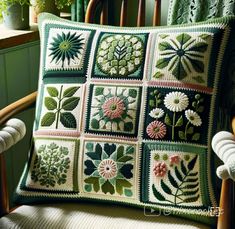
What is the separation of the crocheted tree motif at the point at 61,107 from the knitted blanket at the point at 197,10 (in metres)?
0.42

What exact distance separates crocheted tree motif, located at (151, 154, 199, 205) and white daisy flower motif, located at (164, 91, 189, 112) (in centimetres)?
12

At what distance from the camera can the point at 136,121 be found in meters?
1.09

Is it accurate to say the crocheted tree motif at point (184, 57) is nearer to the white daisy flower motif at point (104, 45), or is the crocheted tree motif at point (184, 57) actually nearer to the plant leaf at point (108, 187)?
the white daisy flower motif at point (104, 45)

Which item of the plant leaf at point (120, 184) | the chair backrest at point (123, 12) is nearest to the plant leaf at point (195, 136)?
the plant leaf at point (120, 184)

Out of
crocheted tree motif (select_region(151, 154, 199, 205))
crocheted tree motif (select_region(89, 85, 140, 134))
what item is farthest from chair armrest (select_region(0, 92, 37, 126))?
crocheted tree motif (select_region(151, 154, 199, 205))

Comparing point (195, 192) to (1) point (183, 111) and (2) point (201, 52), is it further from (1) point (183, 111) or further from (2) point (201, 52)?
(2) point (201, 52)

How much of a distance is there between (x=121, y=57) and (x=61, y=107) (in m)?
0.21

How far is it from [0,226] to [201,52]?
0.68 metres

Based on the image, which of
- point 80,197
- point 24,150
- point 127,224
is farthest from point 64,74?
point 24,150

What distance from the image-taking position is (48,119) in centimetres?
114

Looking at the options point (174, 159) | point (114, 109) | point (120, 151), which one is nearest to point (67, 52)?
point (114, 109)

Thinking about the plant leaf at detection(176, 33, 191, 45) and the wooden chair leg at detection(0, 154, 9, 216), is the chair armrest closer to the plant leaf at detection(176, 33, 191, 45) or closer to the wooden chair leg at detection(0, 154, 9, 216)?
the wooden chair leg at detection(0, 154, 9, 216)

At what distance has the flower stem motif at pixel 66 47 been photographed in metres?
1.15

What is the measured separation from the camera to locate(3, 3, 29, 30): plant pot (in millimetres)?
1424
